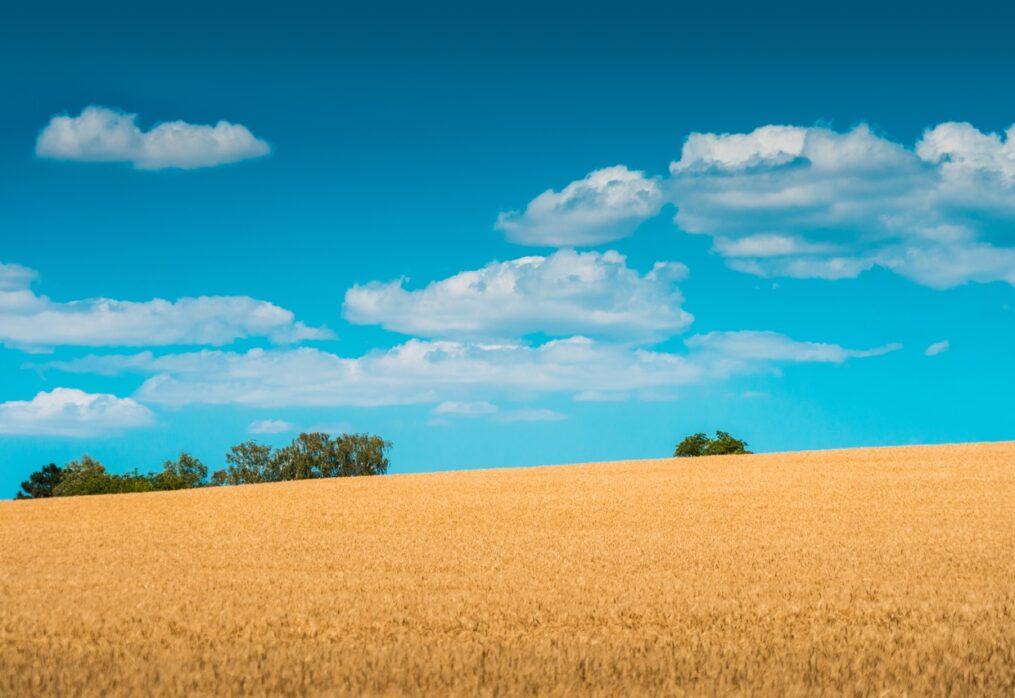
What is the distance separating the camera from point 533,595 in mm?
15203

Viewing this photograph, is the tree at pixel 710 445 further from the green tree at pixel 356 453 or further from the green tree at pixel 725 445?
the green tree at pixel 356 453

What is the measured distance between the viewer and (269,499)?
127ft

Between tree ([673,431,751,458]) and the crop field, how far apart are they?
1421 inches

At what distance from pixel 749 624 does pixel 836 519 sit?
15.1 meters

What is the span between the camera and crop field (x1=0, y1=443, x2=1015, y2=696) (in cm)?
991

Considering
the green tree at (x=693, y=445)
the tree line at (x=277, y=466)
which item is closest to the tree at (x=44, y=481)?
the tree line at (x=277, y=466)

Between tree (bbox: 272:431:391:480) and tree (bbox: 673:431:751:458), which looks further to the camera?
tree (bbox: 272:431:391:480)

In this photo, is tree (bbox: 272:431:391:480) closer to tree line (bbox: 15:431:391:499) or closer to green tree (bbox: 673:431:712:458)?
tree line (bbox: 15:431:391:499)

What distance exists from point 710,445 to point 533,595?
58.0 m

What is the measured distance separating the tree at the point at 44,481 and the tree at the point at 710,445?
6226cm

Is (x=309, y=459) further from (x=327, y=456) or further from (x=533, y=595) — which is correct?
(x=533, y=595)

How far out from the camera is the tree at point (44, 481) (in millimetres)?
97312

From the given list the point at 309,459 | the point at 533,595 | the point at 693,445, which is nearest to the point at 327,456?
the point at 309,459

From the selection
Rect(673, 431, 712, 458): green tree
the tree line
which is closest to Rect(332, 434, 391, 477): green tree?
the tree line
